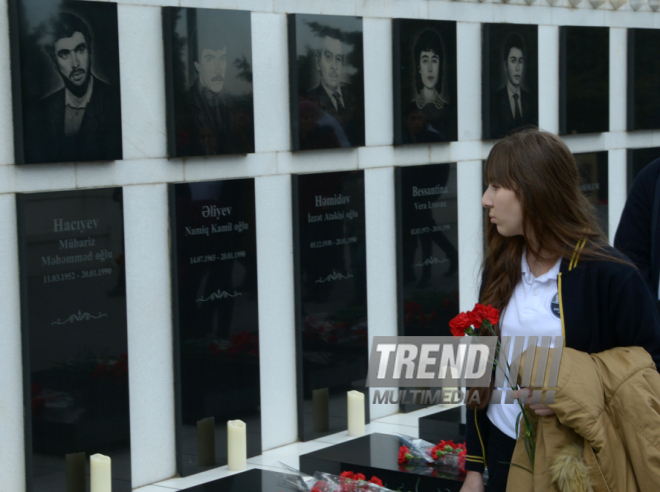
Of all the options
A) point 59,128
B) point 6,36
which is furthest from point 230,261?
point 6,36

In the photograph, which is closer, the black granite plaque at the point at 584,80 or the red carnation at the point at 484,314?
the red carnation at the point at 484,314

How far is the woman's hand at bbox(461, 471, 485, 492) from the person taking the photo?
2832 mm

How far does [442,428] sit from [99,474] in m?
2.59

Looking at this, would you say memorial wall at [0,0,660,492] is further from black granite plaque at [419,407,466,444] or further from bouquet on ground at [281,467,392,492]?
bouquet on ground at [281,467,392,492]

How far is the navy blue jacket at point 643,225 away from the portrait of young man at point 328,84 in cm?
380

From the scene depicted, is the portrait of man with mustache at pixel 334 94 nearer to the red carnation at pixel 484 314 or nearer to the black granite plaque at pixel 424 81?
the black granite plaque at pixel 424 81

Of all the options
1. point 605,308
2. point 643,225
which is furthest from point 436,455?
point 605,308

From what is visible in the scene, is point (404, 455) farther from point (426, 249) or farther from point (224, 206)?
point (426, 249)

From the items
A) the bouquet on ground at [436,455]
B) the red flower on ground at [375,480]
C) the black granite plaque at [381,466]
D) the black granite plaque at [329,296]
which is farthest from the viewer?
the black granite plaque at [329,296]

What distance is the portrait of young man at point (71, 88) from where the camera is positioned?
5652 millimetres

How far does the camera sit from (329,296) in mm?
7660

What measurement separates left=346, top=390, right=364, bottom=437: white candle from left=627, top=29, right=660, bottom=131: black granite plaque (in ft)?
17.7

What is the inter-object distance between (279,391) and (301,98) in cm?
241

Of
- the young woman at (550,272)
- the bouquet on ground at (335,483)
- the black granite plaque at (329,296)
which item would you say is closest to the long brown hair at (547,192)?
the young woman at (550,272)
